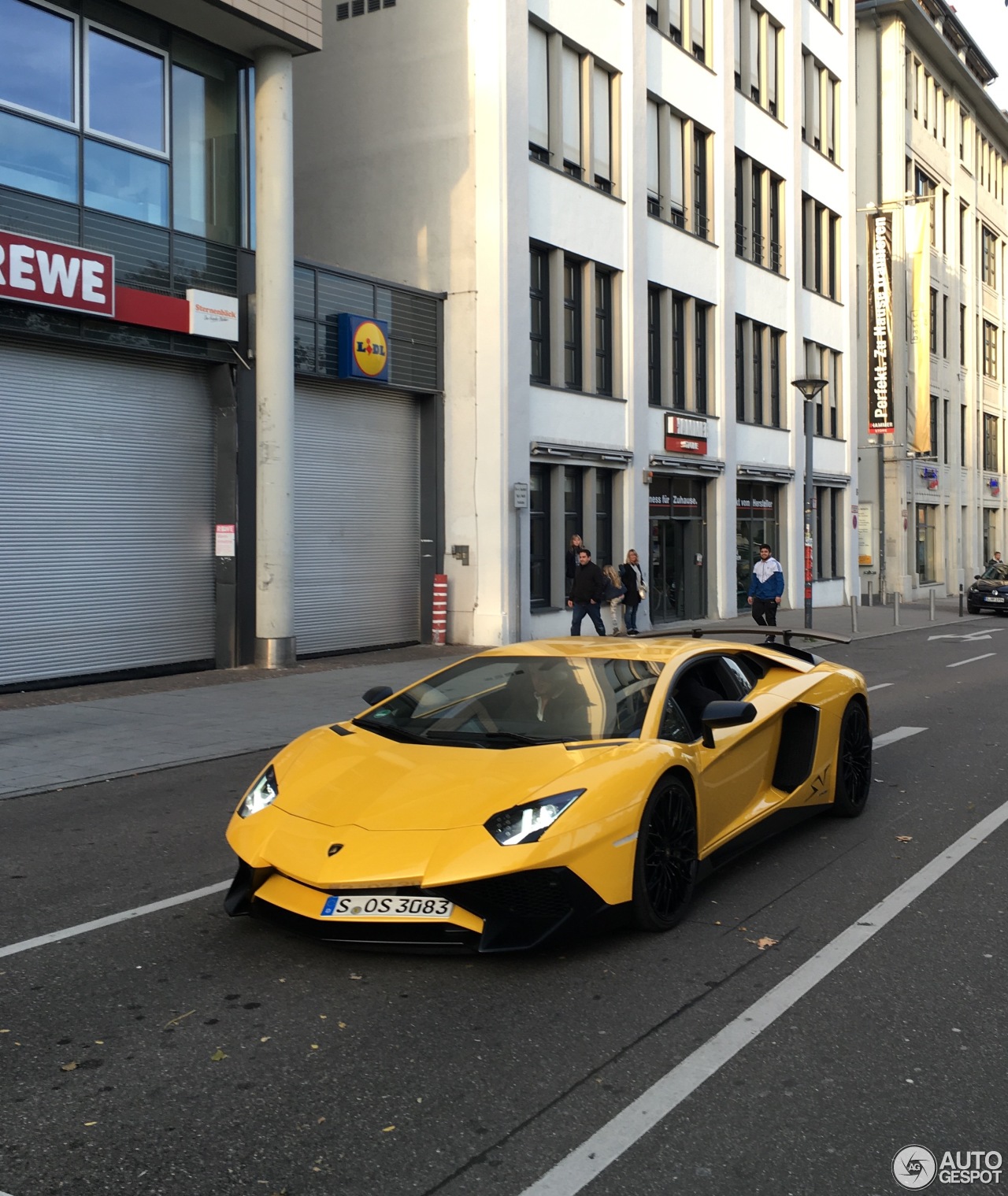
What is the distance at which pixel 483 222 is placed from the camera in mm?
22188

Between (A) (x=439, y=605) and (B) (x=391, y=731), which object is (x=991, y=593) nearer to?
(A) (x=439, y=605)

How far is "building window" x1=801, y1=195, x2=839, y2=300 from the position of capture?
118 ft

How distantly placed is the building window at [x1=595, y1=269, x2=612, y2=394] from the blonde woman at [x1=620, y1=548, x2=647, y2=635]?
416 centimetres

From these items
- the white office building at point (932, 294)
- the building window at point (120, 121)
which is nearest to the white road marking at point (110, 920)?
the building window at point (120, 121)

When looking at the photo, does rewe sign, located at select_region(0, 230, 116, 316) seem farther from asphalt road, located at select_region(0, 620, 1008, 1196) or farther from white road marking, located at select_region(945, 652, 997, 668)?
white road marking, located at select_region(945, 652, 997, 668)

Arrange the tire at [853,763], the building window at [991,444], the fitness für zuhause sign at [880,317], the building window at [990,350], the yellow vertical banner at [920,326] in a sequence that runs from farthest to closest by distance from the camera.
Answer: the building window at [990,350], the building window at [991,444], the yellow vertical banner at [920,326], the fitness für zuhause sign at [880,317], the tire at [853,763]

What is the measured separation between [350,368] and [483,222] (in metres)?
4.24

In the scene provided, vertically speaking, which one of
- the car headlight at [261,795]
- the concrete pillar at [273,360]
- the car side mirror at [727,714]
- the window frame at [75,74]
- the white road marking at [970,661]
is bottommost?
the white road marking at [970,661]

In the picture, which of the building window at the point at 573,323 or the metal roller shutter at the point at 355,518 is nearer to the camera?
the metal roller shutter at the point at 355,518

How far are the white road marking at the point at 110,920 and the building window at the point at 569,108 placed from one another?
65.4ft

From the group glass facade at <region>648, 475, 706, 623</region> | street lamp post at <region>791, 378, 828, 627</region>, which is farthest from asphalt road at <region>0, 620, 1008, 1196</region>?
glass facade at <region>648, 475, 706, 623</region>

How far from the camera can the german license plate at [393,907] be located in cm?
464

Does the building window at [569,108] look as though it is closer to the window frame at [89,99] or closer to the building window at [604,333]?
the building window at [604,333]

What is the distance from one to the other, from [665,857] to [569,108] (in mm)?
22127
